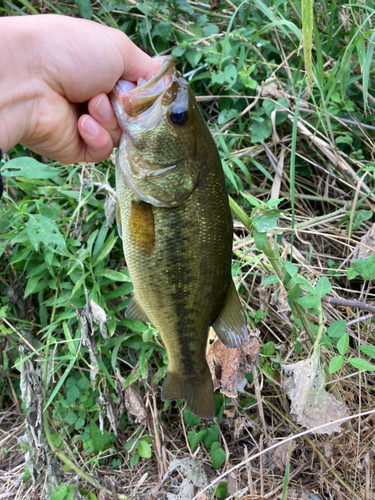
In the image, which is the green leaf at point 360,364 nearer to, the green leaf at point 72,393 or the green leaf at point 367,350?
the green leaf at point 367,350

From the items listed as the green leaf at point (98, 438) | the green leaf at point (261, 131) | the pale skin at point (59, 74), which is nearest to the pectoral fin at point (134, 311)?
the pale skin at point (59, 74)

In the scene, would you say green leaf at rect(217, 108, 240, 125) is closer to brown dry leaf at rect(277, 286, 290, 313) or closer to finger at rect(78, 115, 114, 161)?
finger at rect(78, 115, 114, 161)

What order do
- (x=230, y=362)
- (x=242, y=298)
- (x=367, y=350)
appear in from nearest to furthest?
1. (x=367, y=350)
2. (x=230, y=362)
3. (x=242, y=298)

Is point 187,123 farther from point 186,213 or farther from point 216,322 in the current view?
point 216,322

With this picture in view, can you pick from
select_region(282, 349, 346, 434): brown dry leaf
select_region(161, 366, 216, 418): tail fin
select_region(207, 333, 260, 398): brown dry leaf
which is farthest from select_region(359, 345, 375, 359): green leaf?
select_region(161, 366, 216, 418): tail fin

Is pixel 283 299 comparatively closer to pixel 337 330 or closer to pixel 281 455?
pixel 337 330

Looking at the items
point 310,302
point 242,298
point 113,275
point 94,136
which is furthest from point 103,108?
point 242,298
